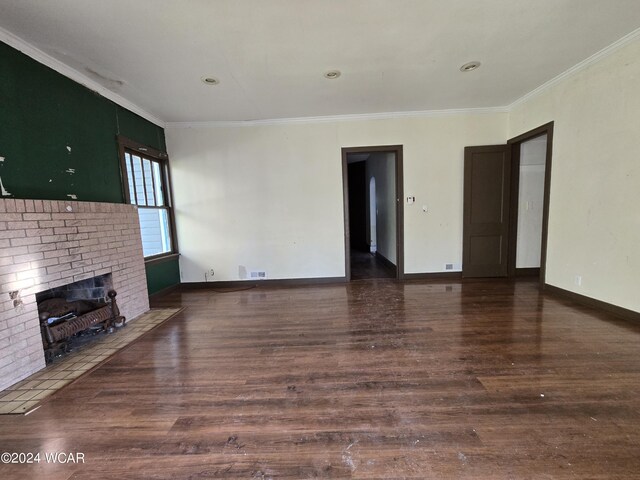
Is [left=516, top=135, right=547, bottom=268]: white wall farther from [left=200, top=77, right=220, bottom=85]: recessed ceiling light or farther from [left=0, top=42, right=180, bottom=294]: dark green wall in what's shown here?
[left=0, top=42, right=180, bottom=294]: dark green wall

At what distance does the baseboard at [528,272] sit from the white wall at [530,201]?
5 cm

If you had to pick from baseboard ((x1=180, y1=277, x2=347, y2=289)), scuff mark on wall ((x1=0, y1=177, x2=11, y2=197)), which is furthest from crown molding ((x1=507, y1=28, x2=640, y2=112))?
scuff mark on wall ((x1=0, y1=177, x2=11, y2=197))

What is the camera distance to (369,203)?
7797 mm

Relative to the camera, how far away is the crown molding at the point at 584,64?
2.60 metres

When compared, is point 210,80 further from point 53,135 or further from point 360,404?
point 360,404

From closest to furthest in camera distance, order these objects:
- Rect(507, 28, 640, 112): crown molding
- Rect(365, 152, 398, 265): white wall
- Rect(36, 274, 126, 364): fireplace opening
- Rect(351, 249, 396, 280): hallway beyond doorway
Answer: Rect(36, 274, 126, 364): fireplace opening < Rect(507, 28, 640, 112): crown molding < Rect(351, 249, 396, 280): hallway beyond doorway < Rect(365, 152, 398, 265): white wall

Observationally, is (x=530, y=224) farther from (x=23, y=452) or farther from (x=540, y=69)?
(x=23, y=452)

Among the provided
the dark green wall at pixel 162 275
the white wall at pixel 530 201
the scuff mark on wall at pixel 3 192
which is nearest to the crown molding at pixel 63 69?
the scuff mark on wall at pixel 3 192

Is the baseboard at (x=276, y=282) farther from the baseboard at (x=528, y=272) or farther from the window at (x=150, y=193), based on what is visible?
the baseboard at (x=528, y=272)

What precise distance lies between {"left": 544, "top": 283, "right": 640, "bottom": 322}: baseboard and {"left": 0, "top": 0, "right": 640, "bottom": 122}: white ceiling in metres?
2.72

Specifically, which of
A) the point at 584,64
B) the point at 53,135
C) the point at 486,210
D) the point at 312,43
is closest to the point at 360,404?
the point at 312,43

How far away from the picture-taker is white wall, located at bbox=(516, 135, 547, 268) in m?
4.36

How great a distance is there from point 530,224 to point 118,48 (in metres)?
5.94

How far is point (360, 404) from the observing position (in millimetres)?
1709
